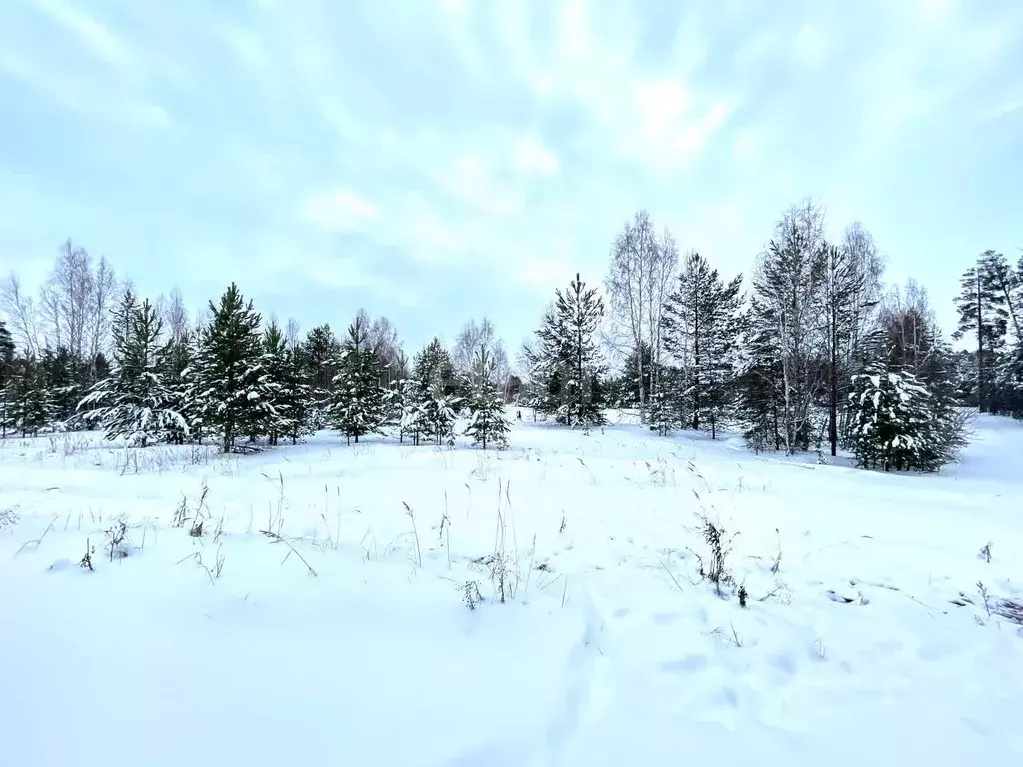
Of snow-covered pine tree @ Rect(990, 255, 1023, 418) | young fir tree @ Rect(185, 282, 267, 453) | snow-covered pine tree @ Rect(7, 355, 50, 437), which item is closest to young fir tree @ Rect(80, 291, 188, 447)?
young fir tree @ Rect(185, 282, 267, 453)

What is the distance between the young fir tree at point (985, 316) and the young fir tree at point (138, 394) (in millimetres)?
45413

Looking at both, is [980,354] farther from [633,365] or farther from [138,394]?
[138,394]

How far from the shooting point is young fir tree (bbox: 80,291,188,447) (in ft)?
42.8

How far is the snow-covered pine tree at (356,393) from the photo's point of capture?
688 inches

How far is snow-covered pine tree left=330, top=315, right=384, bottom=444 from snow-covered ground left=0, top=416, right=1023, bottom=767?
13258mm

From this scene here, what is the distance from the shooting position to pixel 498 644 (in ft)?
7.16

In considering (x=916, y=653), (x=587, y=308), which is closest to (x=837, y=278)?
(x=587, y=308)

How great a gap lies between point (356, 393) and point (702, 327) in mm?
18858

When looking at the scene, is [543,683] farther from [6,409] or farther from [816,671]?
[6,409]

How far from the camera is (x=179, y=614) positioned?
2182 millimetres

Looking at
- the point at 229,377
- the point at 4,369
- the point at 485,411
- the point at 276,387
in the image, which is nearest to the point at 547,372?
the point at 485,411

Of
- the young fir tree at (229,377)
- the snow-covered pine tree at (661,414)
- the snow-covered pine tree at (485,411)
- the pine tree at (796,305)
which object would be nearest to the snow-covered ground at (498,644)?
the young fir tree at (229,377)

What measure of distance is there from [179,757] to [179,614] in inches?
40.6

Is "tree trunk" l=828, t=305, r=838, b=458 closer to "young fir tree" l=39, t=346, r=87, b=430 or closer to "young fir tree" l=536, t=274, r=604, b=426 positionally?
"young fir tree" l=536, t=274, r=604, b=426
